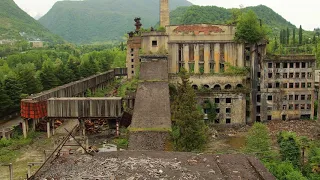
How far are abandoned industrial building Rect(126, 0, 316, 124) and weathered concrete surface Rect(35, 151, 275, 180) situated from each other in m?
30.6

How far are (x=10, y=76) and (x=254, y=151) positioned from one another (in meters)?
32.0

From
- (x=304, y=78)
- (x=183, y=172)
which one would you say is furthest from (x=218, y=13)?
(x=183, y=172)

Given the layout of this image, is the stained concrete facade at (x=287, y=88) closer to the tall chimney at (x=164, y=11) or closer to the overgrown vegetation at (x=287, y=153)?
the overgrown vegetation at (x=287, y=153)

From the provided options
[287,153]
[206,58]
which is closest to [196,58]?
[206,58]

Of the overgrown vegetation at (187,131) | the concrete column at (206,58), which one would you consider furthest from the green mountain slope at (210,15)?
the overgrown vegetation at (187,131)

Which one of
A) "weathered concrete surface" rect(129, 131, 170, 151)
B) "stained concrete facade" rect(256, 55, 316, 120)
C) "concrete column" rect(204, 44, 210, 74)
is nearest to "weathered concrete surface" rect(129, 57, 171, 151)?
"weathered concrete surface" rect(129, 131, 170, 151)

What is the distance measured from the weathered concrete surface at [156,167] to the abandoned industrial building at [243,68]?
30635 millimetres

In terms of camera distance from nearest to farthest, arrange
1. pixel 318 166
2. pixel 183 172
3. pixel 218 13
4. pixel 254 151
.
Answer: pixel 183 172 < pixel 318 166 < pixel 254 151 < pixel 218 13

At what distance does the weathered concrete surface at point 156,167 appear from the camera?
14.6m

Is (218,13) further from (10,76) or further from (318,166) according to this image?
(318,166)

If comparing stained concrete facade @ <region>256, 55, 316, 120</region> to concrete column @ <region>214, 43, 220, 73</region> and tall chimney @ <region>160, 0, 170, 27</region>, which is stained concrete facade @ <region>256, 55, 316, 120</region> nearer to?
concrete column @ <region>214, 43, 220, 73</region>

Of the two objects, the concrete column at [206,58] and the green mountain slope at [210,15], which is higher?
the green mountain slope at [210,15]

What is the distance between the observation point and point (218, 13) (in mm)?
123938

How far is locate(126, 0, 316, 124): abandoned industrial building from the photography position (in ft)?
156
